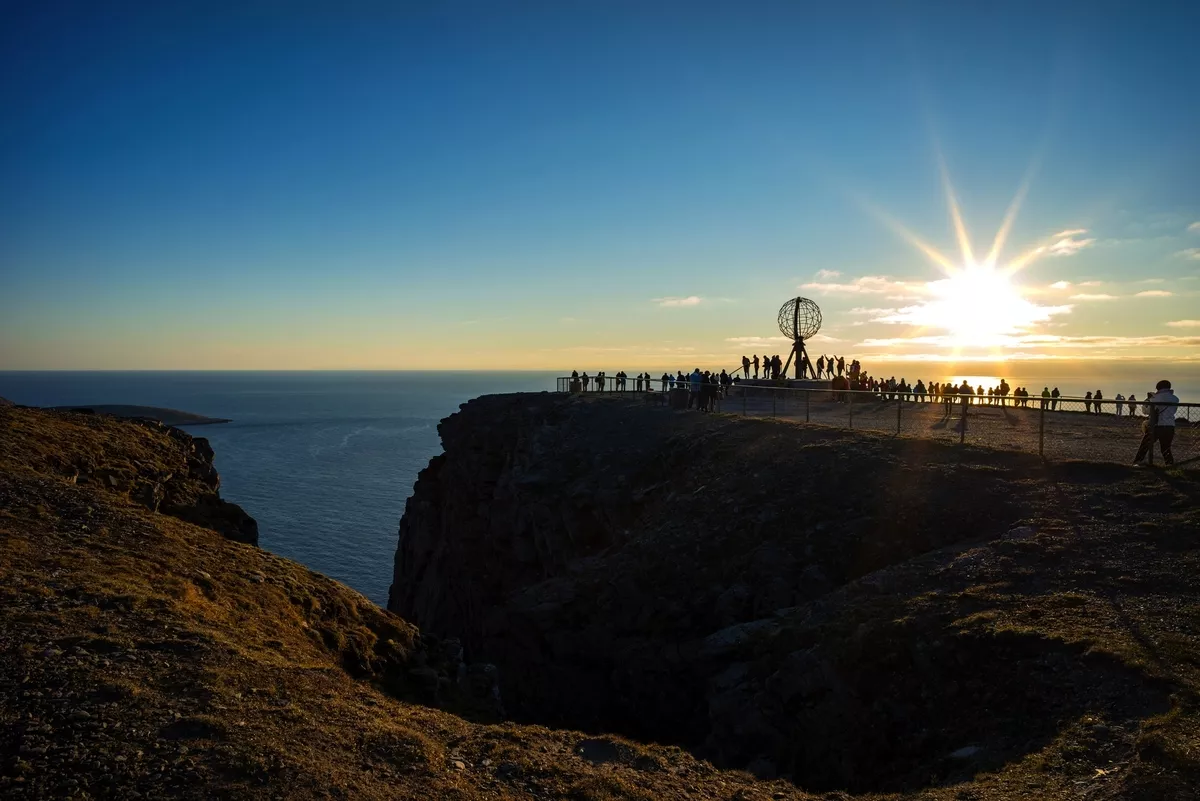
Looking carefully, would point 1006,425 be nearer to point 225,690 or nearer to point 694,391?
point 694,391

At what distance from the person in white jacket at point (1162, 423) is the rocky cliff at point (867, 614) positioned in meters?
0.99

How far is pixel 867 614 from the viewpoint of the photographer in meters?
12.8

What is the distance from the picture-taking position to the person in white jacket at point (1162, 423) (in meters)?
16.0

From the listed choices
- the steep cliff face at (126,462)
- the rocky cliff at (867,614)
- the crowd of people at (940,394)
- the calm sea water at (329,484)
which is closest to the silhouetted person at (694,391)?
the crowd of people at (940,394)

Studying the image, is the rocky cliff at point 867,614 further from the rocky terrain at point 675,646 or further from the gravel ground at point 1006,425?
the gravel ground at point 1006,425

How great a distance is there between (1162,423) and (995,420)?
11.9 metres

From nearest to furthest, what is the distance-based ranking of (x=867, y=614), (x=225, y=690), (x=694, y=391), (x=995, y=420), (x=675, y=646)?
Result: (x=225, y=690) < (x=867, y=614) < (x=675, y=646) < (x=995, y=420) < (x=694, y=391)

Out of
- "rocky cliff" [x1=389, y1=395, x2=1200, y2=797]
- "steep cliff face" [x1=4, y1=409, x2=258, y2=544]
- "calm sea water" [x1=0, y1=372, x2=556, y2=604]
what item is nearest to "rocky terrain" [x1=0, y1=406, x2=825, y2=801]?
"steep cliff face" [x1=4, y1=409, x2=258, y2=544]

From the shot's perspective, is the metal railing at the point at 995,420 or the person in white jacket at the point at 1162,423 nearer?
the person in white jacket at the point at 1162,423

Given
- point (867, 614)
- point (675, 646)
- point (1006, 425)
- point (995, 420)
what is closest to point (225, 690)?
point (867, 614)

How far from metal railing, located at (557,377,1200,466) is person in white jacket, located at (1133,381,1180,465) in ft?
0.53

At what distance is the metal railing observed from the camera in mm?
17406

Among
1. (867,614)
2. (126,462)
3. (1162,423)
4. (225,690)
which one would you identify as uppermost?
(1162,423)

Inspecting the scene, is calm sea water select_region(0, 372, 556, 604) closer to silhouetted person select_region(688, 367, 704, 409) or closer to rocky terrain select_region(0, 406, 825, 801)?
silhouetted person select_region(688, 367, 704, 409)
